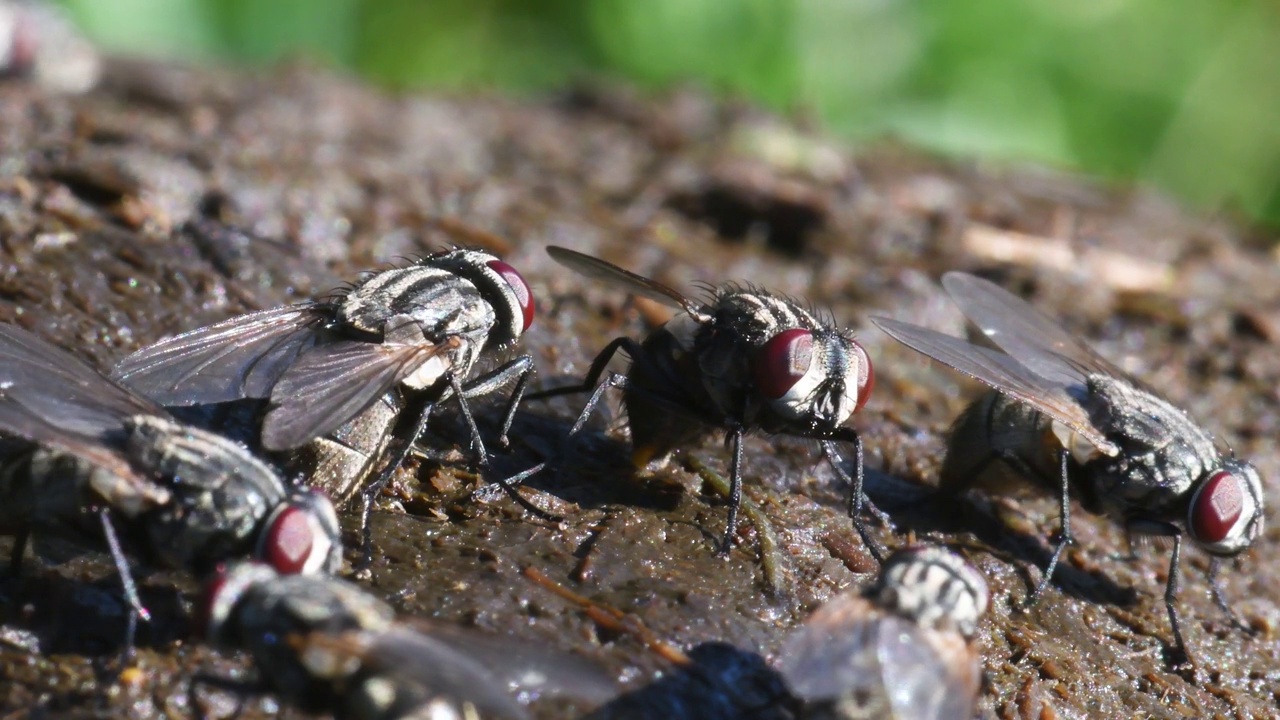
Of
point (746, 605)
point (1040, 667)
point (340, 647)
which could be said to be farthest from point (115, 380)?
point (1040, 667)

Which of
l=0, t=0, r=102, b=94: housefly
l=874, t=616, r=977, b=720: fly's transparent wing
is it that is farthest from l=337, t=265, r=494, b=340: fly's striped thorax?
l=0, t=0, r=102, b=94: housefly

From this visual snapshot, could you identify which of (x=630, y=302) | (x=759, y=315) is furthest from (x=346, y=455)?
(x=630, y=302)

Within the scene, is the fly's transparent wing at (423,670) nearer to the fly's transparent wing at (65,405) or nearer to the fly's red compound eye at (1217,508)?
the fly's transparent wing at (65,405)

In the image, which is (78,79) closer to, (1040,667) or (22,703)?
(22,703)

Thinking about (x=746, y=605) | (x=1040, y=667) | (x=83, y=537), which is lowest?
(x=1040, y=667)

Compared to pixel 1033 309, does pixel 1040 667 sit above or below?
below

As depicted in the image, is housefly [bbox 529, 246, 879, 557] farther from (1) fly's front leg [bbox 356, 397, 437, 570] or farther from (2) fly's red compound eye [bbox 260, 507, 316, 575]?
(2) fly's red compound eye [bbox 260, 507, 316, 575]

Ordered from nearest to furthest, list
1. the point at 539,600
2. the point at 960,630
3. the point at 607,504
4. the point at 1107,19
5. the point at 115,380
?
the point at 960,630 → the point at 539,600 → the point at 115,380 → the point at 607,504 → the point at 1107,19
